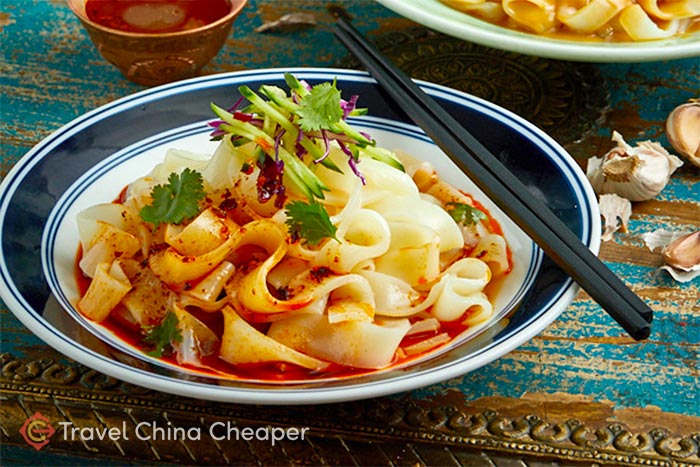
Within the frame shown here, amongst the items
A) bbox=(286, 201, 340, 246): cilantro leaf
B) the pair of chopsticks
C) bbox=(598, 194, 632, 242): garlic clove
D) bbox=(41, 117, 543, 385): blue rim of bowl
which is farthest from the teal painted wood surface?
bbox=(286, 201, 340, 246): cilantro leaf

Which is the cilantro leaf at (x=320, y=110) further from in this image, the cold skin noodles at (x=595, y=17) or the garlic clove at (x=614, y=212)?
the cold skin noodles at (x=595, y=17)

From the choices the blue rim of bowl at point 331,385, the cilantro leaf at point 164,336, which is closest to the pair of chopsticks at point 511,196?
the blue rim of bowl at point 331,385

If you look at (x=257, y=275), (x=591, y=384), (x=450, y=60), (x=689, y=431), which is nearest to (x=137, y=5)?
(x=450, y=60)

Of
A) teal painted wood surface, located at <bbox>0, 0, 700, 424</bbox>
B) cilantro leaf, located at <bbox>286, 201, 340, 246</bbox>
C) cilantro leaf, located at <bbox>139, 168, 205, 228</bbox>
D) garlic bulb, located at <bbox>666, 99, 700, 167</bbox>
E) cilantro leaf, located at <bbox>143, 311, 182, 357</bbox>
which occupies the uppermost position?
garlic bulb, located at <bbox>666, 99, 700, 167</bbox>

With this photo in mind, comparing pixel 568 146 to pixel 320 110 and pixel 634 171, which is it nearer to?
pixel 634 171

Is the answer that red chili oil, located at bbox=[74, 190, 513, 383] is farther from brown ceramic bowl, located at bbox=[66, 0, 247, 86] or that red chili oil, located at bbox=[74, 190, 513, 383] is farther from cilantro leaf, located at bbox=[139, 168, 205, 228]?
brown ceramic bowl, located at bbox=[66, 0, 247, 86]

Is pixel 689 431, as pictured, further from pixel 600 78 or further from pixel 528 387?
pixel 600 78

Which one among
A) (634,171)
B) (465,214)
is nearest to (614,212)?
(634,171)
